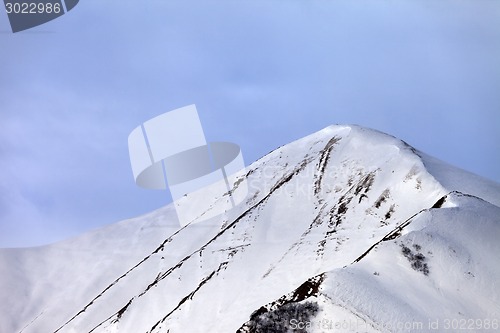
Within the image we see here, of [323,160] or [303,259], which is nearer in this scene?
[303,259]

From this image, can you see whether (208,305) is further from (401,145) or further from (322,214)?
(401,145)

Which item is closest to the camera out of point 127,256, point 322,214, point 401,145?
point 322,214

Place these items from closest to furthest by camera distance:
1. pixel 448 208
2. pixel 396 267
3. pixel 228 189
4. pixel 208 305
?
pixel 396 267, pixel 448 208, pixel 208 305, pixel 228 189

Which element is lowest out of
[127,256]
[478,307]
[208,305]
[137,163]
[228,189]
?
[127,256]

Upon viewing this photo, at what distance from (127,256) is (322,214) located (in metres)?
40.6

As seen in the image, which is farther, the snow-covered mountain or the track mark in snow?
the track mark in snow

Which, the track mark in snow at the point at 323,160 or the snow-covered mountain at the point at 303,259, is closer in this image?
the snow-covered mountain at the point at 303,259

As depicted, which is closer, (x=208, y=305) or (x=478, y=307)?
(x=478, y=307)

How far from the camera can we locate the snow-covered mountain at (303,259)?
2598 cm

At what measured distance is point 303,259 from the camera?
45.2 m

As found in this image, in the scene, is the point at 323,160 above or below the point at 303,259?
below

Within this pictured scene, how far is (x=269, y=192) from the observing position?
237 ft

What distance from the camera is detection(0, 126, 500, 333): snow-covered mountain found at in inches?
1023

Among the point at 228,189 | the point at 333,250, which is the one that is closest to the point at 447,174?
the point at 333,250
